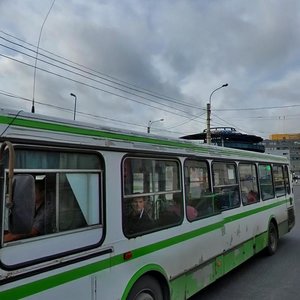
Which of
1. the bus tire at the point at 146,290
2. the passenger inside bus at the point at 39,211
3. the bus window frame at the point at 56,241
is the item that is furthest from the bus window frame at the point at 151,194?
the passenger inside bus at the point at 39,211

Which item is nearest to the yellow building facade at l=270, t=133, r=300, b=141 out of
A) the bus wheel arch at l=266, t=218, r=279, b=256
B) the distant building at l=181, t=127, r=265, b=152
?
the distant building at l=181, t=127, r=265, b=152

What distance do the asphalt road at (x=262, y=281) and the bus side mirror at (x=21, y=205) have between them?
4524 millimetres

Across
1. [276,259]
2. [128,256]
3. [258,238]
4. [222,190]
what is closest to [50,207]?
[128,256]

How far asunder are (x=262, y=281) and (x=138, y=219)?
3.88 m

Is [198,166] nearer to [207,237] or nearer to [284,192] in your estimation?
[207,237]

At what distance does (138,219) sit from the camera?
4418 mm

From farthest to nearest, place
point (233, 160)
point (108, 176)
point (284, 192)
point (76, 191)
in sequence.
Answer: point (284, 192)
point (233, 160)
point (108, 176)
point (76, 191)

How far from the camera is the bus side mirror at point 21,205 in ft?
8.32

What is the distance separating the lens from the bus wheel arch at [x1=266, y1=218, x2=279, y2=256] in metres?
9.40

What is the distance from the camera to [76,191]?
11.6ft

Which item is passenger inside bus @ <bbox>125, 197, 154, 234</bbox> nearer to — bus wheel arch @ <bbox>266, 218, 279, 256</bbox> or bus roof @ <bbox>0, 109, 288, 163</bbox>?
bus roof @ <bbox>0, 109, 288, 163</bbox>

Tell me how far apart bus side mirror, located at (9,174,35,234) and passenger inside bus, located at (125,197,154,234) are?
66.5 inches

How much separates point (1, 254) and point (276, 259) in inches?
302

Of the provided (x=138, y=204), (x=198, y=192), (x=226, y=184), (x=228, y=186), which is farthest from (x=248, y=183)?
(x=138, y=204)
